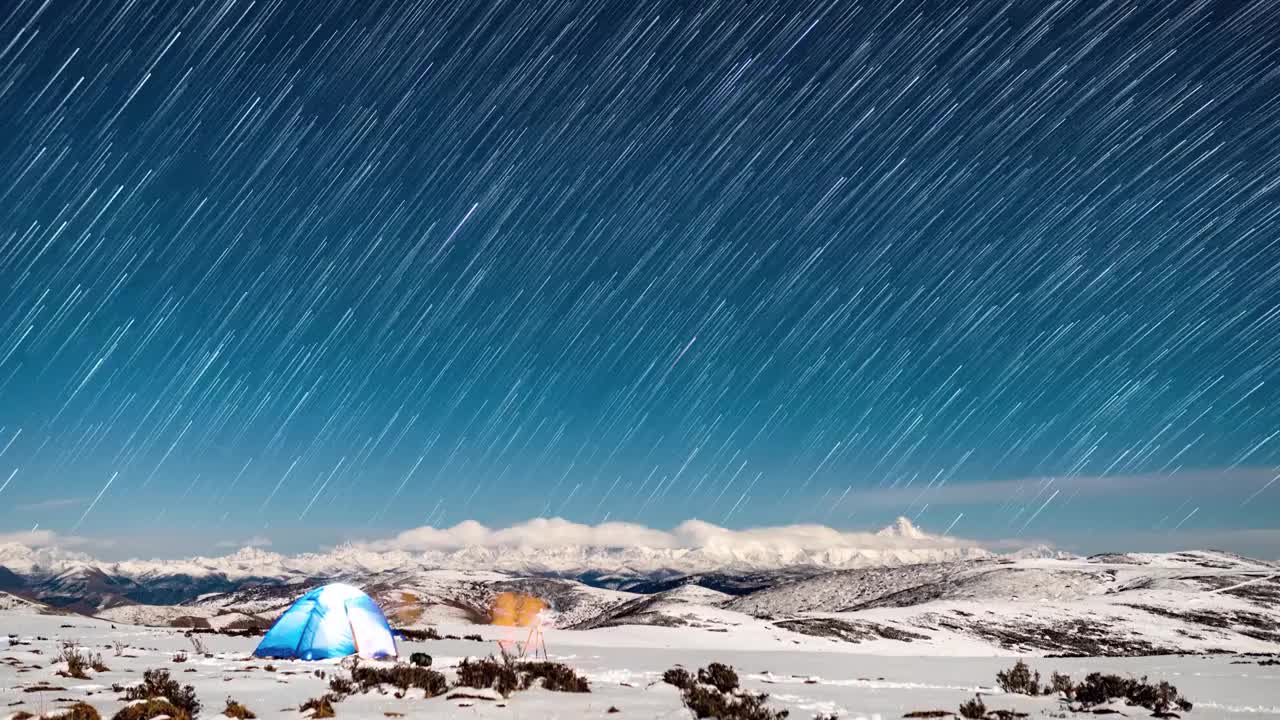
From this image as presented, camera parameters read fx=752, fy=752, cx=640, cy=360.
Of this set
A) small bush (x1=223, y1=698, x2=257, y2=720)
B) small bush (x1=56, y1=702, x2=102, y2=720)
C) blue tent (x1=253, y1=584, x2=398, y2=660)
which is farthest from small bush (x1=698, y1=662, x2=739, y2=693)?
small bush (x1=56, y1=702, x2=102, y2=720)

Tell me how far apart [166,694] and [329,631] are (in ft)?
27.8

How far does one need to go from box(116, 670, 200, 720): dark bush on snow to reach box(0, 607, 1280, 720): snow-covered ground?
0.87 feet

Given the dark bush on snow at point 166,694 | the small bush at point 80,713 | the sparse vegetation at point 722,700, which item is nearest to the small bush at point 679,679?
the sparse vegetation at point 722,700

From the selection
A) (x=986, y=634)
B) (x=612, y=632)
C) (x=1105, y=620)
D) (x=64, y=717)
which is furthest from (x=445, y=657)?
(x=1105, y=620)

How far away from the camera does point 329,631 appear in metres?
20.3

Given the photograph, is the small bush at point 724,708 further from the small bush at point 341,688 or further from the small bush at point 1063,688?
the small bush at point 1063,688

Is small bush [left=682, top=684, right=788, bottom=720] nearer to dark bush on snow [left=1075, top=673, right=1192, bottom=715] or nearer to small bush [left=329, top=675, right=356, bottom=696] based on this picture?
small bush [left=329, top=675, right=356, bottom=696]

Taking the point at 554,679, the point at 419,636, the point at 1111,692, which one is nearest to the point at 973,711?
the point at 1111,692

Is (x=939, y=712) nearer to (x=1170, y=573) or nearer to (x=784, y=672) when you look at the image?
(x=784, y=672)

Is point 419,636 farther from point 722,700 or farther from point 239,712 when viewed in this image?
point 722,700

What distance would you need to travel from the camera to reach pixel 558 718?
447 inches

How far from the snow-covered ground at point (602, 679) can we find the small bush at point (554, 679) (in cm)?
52

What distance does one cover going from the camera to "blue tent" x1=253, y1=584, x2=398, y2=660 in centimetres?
2002

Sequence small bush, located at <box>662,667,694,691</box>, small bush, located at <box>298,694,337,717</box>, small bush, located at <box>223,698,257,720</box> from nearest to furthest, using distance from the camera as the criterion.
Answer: small bush, located at <box>223,698,257,720</box>, small bush, located at <box>298,694,337,717</box>, small bush, located at <box>662,667,694,691</box>
